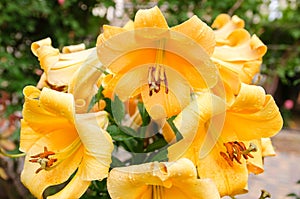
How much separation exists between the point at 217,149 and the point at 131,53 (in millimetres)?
190

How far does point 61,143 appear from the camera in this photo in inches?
27.2

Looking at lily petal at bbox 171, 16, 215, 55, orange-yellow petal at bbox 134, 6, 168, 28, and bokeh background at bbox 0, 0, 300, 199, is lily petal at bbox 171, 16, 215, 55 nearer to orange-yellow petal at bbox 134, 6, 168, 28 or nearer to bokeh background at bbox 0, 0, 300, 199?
orange-yellow petal at bbox 134, 6, 168, 28

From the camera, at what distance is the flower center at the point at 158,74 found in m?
0.63

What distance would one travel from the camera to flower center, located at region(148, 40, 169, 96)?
63 cm

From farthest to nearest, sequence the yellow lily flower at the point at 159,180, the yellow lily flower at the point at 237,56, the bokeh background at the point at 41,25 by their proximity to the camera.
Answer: the bokeh background at the point at 41,25, the yellow lily flower at the point at 237,56, the yellow lily flower at the point at 159,180

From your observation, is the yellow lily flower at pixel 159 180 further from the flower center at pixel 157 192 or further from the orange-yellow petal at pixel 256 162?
the orange-yellow petal at pixel 256 162

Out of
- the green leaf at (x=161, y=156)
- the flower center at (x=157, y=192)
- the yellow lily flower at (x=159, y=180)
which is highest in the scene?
the yellow lily flower at (x=159, y=180)

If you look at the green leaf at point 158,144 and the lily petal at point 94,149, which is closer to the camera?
the lily petal at point 94,149

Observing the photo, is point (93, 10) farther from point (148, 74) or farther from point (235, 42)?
point (148, 74)

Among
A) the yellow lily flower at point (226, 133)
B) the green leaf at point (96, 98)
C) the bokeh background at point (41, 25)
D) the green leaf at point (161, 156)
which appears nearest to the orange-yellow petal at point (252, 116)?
the yellow lily flower at point (226, 133)

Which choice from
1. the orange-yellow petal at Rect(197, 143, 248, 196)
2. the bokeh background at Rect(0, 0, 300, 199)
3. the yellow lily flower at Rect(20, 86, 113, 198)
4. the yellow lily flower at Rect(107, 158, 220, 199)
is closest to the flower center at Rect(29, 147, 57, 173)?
the yellow lily flower at Rect(20, 86, 113, 198)

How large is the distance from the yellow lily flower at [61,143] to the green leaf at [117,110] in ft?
0.18

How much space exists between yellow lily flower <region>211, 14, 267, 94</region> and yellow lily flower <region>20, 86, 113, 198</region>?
0.20 m

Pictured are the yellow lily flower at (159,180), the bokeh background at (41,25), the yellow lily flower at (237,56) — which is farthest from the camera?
the bokeh background at (41,25)
